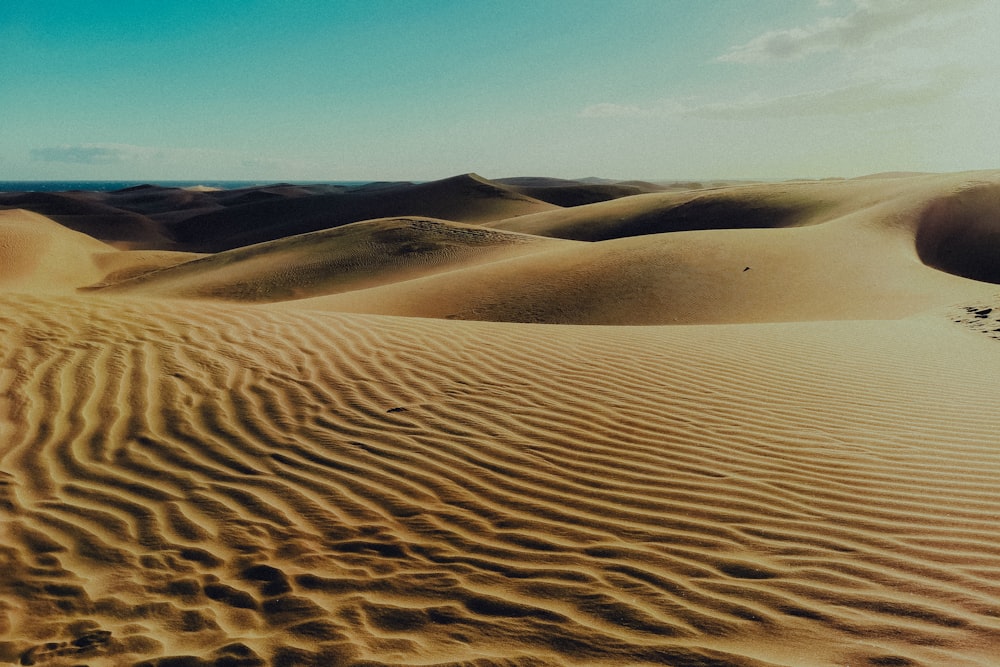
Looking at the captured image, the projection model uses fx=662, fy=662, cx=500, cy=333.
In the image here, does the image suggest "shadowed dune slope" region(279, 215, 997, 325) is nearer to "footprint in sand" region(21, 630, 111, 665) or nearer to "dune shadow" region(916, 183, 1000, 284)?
"dune shadow" region(916, 183, 1000, 284)

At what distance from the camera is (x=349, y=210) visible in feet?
188

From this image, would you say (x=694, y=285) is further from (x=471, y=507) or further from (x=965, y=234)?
(x=471, y=507)

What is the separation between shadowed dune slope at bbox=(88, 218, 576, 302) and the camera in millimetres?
22047

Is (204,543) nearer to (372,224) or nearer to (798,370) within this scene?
(798,370)

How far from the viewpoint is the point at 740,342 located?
812 centimetres

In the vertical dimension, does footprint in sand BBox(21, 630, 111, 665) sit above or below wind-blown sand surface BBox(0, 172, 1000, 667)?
below

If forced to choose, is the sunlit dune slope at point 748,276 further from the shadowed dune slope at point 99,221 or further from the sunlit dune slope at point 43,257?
the shadowed dune slope at point 99,221

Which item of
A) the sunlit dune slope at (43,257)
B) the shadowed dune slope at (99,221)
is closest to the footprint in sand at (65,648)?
the sunlit dune slope at (43,257)

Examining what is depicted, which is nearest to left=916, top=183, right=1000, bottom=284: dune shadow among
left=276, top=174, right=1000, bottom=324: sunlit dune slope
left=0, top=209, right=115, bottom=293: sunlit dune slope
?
left=276, top=174, right=1000, bottom=324: sunlit dune slope

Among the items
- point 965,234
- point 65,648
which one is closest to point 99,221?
point 965,234

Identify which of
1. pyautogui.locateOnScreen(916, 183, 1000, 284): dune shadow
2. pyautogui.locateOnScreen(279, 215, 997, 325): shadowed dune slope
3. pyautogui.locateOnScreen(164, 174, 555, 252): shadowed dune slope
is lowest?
pyautogui.locateOnScreen(279, 215, 997, 325): shadowed dune slope

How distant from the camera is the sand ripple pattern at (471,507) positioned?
2688 mm

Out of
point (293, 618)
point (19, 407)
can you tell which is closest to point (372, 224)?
point (19, 407)

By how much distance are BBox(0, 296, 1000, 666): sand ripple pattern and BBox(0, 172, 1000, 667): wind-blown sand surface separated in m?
0.02
